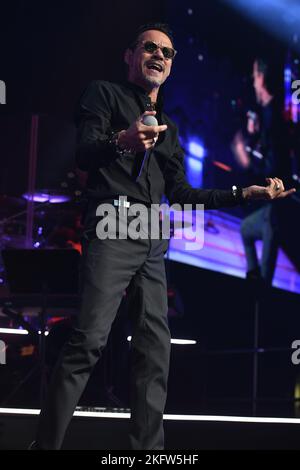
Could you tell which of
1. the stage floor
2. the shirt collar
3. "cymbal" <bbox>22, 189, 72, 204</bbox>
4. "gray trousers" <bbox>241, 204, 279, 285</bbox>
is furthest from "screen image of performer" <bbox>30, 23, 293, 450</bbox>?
"gray trousers" <bbox>241, 204, 279, 285</bbox>

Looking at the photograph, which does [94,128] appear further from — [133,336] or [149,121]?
[133,336]

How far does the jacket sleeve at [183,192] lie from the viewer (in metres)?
3.11

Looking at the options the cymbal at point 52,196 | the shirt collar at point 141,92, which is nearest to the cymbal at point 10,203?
the cymbal at point 52,196

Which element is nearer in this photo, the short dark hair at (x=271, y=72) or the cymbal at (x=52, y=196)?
the cymbal at (x=52, y=196)

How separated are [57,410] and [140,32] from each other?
1597mm

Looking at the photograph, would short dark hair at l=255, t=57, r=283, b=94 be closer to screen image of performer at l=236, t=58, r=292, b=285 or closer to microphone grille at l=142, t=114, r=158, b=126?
screen image of performer at l=236, t=58, r=292, b=285

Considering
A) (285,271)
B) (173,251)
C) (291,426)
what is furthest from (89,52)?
(291,426)

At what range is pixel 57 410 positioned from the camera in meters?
2.58

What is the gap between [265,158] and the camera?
7387 millimetres

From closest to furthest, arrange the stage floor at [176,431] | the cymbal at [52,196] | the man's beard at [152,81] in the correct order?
the man's beard at [152,81]
the stage floor at [176,431]
the cymbal at [52,196]

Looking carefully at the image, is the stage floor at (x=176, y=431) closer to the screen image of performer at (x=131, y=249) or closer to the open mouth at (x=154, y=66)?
the screen image of performer at (x=131, y=249)

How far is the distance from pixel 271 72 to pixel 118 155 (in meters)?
5.25

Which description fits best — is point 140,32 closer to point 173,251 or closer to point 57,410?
point 57,410

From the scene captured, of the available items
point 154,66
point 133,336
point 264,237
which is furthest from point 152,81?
point 264,237
